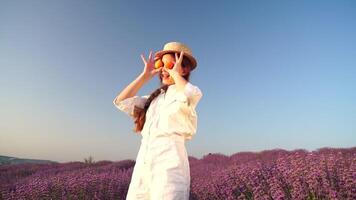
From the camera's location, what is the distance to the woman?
2.27 metres

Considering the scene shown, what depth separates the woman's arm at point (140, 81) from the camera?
2.78 m

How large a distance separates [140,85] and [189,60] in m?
0.34

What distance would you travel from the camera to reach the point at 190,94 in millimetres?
2373

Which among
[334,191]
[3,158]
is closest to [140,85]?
[334,191]

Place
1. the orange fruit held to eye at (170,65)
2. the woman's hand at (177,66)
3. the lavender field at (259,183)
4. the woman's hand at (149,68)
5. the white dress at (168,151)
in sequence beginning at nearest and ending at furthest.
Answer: the white dress at (168,151)
the woman's hand at (177,66)
the orange fruit held to eye at (170,65)
the woman's hand at (149,68)
the lavender field at (259,183)

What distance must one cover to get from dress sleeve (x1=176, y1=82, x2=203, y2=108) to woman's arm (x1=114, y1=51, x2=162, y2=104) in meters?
0.42

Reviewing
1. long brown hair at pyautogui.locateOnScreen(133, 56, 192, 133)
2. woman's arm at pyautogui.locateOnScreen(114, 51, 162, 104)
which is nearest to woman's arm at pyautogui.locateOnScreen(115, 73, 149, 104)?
woman's arm at pyautogui.locateOnScreen(114, 51, 162, 104)

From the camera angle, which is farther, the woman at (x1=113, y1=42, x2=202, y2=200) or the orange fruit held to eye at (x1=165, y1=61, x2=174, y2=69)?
the orange fruit held to eye at (x1=165, y1=61, x2=174, y2=69)

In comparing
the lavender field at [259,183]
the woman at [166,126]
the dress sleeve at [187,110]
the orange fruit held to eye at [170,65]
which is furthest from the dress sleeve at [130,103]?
the lavender field at [259,183]

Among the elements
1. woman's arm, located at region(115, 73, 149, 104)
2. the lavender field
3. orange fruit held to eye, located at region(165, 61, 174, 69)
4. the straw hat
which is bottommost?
the lavender field

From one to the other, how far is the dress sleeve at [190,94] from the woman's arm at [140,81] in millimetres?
425

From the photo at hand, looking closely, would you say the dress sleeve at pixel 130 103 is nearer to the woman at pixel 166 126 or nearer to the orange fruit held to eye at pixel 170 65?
the woman at pixel 166 126

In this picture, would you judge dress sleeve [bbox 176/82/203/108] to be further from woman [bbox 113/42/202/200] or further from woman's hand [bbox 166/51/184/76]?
woman's hand [bbox 166/51/184/76]

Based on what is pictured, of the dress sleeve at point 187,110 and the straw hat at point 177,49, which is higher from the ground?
the straw hat at point 177,49
